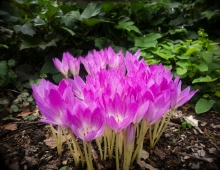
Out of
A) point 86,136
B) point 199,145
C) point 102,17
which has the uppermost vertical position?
point 102,17

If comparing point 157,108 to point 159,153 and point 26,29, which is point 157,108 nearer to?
point 159,153

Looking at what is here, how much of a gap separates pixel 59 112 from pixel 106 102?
0.57ft

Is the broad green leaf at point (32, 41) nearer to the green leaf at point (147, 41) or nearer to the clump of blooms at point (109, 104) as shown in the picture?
the green leaf at point (147, 41)

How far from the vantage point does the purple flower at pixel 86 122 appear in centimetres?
65

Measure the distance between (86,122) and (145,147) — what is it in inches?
22.9

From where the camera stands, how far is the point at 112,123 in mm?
677

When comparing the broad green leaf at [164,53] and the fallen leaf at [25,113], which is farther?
the broad green leaf at [164,53]

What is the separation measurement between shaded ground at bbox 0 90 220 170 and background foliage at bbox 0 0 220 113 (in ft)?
0.67

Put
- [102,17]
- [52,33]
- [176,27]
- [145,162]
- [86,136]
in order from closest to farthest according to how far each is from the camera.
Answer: [86,136] < [145,162] < [52,33] < [102,17] < [176,27]

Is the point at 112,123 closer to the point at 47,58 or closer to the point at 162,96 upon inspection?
the point at 162,96

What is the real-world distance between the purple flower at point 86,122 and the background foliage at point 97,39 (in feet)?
3.42

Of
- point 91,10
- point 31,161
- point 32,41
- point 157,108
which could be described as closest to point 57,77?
point 32,41

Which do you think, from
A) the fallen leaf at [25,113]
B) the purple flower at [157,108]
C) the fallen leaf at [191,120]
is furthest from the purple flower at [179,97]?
the fallen leaf at [25,113]

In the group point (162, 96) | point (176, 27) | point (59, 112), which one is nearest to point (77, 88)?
point (59, 112)
